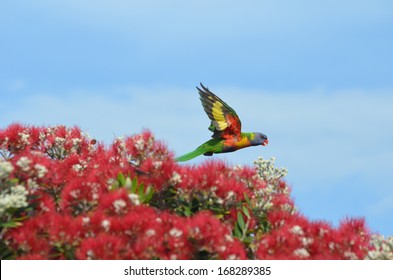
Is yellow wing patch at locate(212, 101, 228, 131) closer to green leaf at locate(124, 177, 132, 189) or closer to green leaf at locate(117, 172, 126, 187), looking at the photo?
green leaf at locate(117, 172, 126, 187)

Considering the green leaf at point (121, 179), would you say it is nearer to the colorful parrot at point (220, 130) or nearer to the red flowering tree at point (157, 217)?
the red flowering tree at point (157, 217)

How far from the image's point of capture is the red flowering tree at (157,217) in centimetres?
636

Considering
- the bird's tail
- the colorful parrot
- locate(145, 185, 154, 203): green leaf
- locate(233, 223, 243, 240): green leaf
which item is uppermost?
the colorful parrot

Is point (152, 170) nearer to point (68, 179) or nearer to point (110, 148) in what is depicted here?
point (68, 179)

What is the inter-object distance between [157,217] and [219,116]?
6.94 m

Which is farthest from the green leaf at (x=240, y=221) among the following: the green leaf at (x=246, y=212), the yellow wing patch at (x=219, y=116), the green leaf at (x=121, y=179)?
the yellow wing patch at (x=219, y=116)

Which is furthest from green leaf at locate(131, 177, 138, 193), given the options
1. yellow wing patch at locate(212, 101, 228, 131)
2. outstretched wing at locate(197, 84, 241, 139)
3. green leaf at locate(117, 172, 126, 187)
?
yellow wing patch at locate(212, 101, 228, 131)

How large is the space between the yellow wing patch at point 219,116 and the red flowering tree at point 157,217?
4.63 metres

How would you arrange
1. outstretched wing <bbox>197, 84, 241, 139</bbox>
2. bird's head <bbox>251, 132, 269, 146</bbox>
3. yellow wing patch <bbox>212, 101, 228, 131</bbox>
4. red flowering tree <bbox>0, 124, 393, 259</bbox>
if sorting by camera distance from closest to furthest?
red flowering tree <bbox>0, 124, 393, 259</bbox> → outstretched wing <bbox>197, 84, 241, 139</bbox> → yellow wing patch <bbox>212, 101, 228, 131</bbox> → bird's head <bbox>251, 132, 269, 146</bbox>

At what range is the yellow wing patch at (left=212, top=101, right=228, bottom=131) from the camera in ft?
43.2

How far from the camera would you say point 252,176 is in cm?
850

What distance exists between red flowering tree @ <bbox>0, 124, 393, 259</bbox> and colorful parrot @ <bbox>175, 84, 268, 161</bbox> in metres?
4.41
